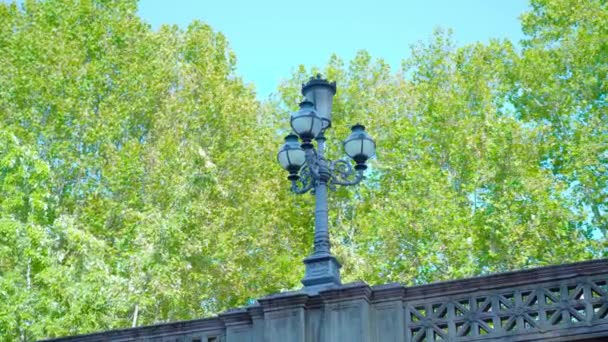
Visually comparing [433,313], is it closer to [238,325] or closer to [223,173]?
[238,325]

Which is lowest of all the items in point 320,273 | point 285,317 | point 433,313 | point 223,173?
point 433,313

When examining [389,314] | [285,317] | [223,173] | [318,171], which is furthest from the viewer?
[223,173]

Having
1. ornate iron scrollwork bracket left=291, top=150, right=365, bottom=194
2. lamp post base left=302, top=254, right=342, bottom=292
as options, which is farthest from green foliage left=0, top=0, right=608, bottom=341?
lamp post base left=302, top=254, right=342, bottom=292

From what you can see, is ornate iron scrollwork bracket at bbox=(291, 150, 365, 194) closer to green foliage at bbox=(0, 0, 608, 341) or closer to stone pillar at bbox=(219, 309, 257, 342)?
stone pillar at bbox=(219, 309, 257, 342)

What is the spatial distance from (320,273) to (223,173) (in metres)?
18.6

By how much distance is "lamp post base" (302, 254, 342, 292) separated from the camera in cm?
1100

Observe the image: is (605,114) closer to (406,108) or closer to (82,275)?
(406,108)

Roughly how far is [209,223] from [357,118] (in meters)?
8.08

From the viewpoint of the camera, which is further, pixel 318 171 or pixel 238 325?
pixel 318 171

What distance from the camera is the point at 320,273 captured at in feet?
36.6

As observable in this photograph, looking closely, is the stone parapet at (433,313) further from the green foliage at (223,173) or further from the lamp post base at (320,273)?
the green foliage at (223,173)

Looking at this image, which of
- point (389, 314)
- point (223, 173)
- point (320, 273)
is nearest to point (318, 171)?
point (320, 273)

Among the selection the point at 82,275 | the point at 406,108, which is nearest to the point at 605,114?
the point at 406,108

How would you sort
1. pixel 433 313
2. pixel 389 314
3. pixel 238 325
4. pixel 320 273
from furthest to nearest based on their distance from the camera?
pixel 320 273 → pixel 238 325 → pixel 389 314 → pixel 433 313
